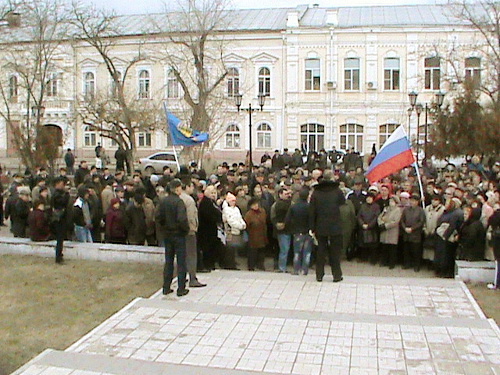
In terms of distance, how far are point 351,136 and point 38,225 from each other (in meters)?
29.5

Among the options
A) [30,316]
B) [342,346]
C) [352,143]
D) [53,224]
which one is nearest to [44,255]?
[53,224]

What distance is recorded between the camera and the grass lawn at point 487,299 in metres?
9.54

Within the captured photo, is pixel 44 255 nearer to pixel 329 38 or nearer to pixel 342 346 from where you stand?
pixel 342 346

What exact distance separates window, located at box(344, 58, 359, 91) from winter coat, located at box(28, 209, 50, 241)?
29.9 metres

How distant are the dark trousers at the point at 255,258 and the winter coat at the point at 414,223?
115 inches

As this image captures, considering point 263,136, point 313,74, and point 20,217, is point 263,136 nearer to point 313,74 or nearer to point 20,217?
point 313,74

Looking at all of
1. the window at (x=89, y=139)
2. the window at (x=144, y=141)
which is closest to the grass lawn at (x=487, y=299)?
the window at (x=144, y=141)

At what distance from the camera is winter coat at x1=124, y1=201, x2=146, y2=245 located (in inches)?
529

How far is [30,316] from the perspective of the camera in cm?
952

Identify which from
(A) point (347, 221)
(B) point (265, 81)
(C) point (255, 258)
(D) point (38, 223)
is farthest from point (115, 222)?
(B) point (265, 81)

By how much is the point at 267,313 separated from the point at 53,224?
19.8 feet

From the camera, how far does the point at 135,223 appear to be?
13500 mm

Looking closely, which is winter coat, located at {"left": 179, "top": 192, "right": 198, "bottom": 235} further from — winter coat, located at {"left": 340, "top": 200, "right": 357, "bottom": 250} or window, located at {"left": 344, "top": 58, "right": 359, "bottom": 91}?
window, located at {"left": 344, "top": 58, "right": 359, "bottom": 91}

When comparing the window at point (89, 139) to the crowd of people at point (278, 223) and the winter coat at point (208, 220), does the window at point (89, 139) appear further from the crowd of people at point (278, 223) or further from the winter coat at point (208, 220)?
the winter coat at point (208, 220)
